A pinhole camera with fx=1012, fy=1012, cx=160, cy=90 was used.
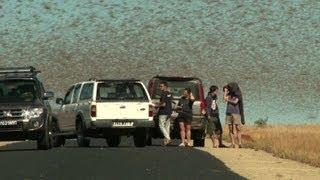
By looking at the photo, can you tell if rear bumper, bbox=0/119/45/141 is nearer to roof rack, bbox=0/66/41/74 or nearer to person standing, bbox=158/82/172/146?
roof rack, bbox=0/66/41/74

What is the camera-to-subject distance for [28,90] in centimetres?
2486

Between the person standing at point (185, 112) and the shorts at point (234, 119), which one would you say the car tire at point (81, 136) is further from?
the shorts at point (234, 119)

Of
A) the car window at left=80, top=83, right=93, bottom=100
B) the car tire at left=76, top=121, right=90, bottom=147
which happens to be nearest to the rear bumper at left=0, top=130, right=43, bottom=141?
the car tire at left=76, top=121, right=90, bottom=147

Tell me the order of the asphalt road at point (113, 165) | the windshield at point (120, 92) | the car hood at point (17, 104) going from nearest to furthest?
1. the asphalt road at point (113, 165)
2. the car hood at point (17, 104)
3. the windshield at point (120, 92)

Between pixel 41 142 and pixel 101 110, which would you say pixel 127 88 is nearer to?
pixel 101 110

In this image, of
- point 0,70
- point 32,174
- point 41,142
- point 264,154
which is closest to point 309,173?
point 32,174

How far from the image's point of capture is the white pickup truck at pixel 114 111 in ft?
87.1

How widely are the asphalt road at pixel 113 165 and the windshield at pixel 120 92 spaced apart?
3161 mm

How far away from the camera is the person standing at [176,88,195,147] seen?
27.1 metres

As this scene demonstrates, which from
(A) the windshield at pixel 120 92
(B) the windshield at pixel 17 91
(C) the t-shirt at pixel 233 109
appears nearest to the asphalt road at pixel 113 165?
(B) the windshield at pixel 17 91

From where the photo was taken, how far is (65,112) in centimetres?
2872

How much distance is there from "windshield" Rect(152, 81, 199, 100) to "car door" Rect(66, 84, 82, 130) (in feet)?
7.07

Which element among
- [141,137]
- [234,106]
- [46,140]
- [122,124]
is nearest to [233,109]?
[234,106]

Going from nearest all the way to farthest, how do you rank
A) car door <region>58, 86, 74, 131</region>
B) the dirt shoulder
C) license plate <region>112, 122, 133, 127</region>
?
1. the dirt shoulder
2. license plate <region>112, 122, 133, 127</region>
3. car door <region>58, 86, 74, 131</region>
